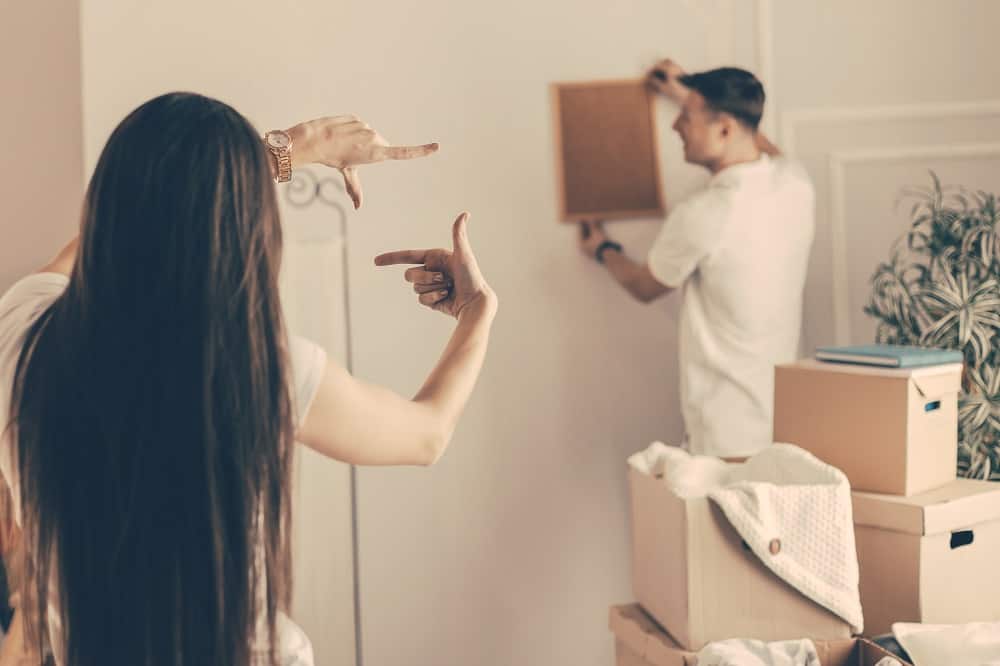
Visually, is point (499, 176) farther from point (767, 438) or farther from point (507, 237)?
point (767, 438)

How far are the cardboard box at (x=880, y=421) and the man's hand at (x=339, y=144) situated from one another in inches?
43.9

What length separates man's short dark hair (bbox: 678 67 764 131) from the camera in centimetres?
263

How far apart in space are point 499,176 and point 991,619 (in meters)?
1.57

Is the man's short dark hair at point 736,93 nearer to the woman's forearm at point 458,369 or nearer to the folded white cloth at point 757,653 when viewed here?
the folded white cloth at point 757,653

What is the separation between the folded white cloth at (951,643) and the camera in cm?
183

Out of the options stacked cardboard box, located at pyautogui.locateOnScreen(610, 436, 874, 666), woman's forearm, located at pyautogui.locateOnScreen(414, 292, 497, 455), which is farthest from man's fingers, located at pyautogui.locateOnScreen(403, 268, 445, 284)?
stacked cardboard box, located at pyautogui.locateOnScreen(610, 436, 874, 666)

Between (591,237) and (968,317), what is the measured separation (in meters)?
0.97

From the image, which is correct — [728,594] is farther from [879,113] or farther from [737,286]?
[879,113]

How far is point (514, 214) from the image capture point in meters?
2.88

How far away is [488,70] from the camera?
2844mm

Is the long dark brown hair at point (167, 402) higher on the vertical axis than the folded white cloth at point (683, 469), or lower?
higher

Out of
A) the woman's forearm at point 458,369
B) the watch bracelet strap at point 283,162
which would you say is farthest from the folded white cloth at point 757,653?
the watch bracelet strap at point 283,162

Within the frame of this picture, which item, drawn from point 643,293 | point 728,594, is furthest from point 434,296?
point 643,293

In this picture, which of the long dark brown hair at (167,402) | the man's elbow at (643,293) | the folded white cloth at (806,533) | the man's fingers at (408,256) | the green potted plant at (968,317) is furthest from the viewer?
the man's elbow at (643,293)
